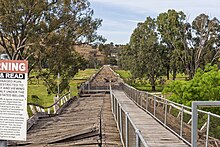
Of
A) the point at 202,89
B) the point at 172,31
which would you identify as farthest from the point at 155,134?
the point at 172,31

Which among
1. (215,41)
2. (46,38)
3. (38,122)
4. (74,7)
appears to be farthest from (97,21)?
(215,41)

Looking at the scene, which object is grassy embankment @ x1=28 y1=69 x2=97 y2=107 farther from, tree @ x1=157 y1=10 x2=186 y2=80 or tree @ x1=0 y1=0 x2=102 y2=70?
tree @ x1=157 y1=10 x2=186 y2=80

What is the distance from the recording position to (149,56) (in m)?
69.0

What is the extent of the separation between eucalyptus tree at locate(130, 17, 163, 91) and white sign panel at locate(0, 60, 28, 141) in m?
64.7

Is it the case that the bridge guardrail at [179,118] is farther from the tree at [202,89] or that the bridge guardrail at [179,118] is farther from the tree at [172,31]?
the tree at [172,31]

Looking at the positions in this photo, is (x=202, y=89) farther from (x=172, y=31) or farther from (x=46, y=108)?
(x=172, y=31)

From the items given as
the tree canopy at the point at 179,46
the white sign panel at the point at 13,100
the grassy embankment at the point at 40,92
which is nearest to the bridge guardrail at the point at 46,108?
the grassy embankment at the point at 40,92

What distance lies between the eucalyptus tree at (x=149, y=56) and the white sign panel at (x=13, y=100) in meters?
64.7

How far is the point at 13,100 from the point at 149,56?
65227 millimetres

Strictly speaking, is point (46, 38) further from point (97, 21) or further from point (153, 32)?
A: point (153, 32)

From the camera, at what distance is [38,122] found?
2069 cm

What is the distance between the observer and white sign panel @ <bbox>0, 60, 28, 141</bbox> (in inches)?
169

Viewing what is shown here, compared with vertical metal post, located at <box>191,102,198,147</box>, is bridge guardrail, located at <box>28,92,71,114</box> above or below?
below

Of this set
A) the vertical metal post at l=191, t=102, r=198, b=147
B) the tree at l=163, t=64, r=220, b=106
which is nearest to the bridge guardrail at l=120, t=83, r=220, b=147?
the vertical metal post at l=191, t=102, r=198, b=147
